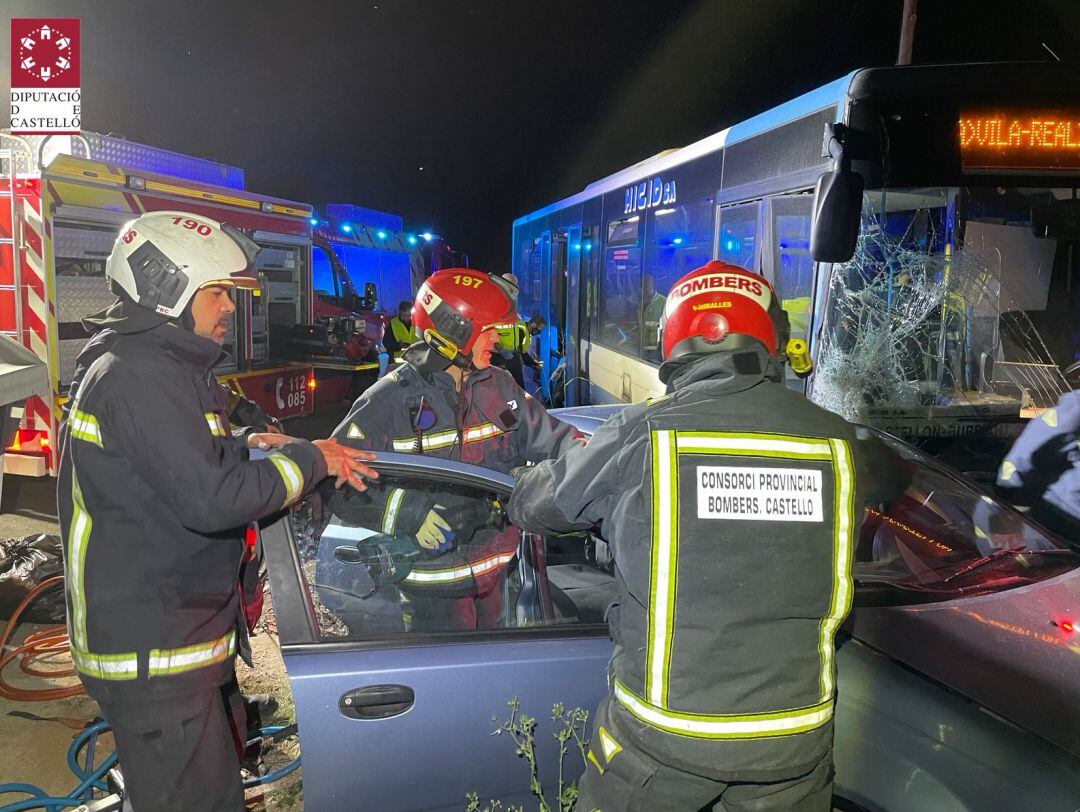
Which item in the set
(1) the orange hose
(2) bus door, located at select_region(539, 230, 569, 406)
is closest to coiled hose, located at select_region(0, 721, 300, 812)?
(1) the orange hose

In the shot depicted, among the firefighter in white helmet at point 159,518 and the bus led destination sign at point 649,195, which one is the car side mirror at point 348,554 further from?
the bus led destination sign at point 649,195

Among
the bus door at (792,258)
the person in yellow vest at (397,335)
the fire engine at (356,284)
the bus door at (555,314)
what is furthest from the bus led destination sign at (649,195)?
the fire engine at (356,284)

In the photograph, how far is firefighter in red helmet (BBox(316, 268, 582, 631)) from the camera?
2.62 meters

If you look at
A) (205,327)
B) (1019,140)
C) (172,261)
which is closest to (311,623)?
(205,327)

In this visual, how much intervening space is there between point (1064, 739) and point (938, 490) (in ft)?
4.34

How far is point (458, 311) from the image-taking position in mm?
3281

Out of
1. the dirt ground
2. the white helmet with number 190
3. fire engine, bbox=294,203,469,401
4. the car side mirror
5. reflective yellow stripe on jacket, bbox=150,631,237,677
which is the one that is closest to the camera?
reflective yellow stripe on jacket, bbox=150,631,237,677

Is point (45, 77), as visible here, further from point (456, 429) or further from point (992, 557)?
point (992, 557)

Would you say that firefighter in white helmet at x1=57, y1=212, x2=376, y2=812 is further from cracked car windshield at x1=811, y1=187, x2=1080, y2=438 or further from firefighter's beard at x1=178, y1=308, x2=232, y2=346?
cracked car windshield at x1=811, y1=187, x2=1080, y2=438

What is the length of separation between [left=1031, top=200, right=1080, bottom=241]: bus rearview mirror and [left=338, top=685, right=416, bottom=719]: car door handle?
4.75 m

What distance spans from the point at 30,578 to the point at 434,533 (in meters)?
3.36

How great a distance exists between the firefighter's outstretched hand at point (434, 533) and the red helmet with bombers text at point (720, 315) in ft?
3.14

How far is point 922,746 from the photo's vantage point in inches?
85.7

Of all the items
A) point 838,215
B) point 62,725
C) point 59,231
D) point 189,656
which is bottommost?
point 62,725
